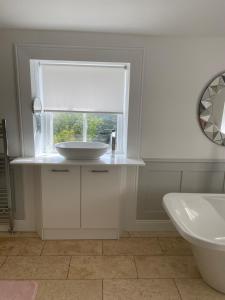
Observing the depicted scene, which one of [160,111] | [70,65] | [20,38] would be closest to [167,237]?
[160,111]

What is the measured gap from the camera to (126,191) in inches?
105

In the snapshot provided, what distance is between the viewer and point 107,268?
2.11 meters

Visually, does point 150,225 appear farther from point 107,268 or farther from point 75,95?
point 75,95

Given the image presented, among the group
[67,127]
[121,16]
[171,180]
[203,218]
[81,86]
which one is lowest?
[203,218]

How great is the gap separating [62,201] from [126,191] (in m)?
0.75

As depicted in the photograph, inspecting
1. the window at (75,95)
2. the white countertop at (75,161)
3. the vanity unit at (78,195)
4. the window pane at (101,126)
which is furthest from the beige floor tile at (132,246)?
the window pane at (101,126)

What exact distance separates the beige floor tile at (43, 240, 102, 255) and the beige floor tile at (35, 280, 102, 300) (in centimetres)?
39

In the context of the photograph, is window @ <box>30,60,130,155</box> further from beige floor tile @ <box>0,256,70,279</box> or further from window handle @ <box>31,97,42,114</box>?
beige floor tile @ <box>0,256,70,279</box>

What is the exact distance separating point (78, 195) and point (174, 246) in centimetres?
120

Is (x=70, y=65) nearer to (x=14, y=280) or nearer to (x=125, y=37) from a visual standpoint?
(x=125, y=37)

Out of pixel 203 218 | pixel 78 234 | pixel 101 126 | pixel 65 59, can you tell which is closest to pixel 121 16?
pixel 65 59

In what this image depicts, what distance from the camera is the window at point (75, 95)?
255 cm

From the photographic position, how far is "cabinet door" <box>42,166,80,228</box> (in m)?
2.39

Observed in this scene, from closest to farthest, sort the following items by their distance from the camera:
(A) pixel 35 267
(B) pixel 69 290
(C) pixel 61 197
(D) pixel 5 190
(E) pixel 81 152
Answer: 1. (B) pixel 69 290
2. (A) pixel 35 267
3. (E) pixel 81 152
4. (C) pixel 61 197
5. (D) pixel 5 190
